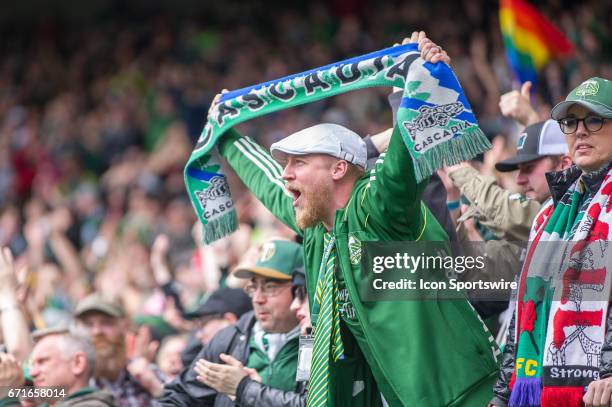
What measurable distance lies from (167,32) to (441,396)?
13392 mm

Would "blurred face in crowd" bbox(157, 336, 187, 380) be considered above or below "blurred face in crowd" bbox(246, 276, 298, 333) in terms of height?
below

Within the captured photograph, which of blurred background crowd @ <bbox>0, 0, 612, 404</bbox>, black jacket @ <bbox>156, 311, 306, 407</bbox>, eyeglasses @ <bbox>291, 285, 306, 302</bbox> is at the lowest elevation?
black jacket @ <bbox>156, 311, 306, 407</bbox>

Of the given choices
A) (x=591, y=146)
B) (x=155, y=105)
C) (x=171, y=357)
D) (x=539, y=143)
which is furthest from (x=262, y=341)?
(x=155, y=105)

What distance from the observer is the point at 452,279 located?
475 cm

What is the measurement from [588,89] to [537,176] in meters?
1.25

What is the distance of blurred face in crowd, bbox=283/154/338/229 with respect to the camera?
500 centimetres

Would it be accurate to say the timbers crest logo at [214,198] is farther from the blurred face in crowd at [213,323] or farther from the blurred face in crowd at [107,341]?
the blurred face in crowd at [107,341]

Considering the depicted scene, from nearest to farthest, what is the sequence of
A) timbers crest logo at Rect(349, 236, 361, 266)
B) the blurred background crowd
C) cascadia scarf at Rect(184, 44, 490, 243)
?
cascadia scarf at Rect(184, 44, 490, 243) < timbers crest logo at Rect(349, 236, 361, 266) < the blurred background crowd

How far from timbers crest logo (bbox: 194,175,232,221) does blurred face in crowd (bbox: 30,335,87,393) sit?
3.37 feet

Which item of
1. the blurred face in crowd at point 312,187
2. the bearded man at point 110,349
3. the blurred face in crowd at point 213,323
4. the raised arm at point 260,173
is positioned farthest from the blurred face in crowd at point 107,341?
the blurred face in crowd at point 312,187

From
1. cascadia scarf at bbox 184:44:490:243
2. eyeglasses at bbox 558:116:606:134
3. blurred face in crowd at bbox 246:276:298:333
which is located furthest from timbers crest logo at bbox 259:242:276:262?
eyeglasses at bbox 558:116:606:134

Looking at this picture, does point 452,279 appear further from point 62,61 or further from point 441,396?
point 62,61

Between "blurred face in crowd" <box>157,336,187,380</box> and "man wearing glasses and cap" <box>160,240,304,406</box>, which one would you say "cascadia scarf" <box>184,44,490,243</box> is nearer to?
"man wearing glasses and cap" <box>160,240,304,406</box>

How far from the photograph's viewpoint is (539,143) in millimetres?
5680
